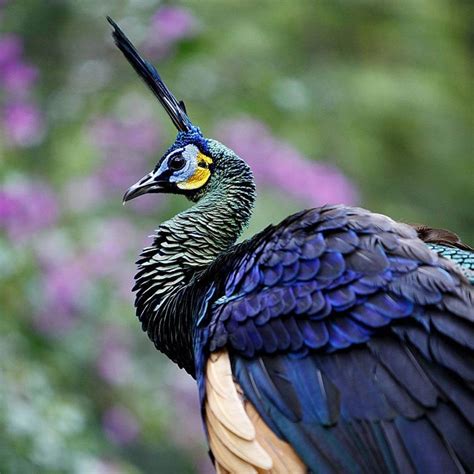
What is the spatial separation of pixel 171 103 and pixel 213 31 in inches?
83.1

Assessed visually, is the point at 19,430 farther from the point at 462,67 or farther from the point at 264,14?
the point at 462,67

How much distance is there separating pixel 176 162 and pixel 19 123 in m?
1.53

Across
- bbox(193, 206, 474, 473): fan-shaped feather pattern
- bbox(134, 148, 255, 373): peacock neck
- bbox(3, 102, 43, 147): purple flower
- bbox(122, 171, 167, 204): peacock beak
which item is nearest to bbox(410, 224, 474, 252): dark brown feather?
bbox(193, 206, 474, 473): fan-shaped feather pattern

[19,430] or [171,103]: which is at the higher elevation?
[171,103]

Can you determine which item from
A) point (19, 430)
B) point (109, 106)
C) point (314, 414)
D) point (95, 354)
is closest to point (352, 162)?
point (109, 106)

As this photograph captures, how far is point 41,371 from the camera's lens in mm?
4496

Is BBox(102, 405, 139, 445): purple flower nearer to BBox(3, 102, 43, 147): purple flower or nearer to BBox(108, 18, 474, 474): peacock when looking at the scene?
BBox(3, 102, 43, 147): purple flower

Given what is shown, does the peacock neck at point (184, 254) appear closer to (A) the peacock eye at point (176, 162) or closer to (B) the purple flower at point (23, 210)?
(A) the peacock eye at point (176, 162)

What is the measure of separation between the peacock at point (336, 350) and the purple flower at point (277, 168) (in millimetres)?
2083

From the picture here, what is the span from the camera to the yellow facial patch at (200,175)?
326 cm

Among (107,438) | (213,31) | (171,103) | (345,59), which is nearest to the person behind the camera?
(171,103)

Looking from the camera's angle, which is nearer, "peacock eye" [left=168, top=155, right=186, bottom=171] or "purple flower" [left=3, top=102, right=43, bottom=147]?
"peacock eye" [left=168, top=155, right=186, bottom=171]

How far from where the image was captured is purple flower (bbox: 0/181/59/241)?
4.36 metres

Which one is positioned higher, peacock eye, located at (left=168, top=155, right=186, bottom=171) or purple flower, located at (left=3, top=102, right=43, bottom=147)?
purple flower, located at (left=3, top=102, right=43, bottom=147)
